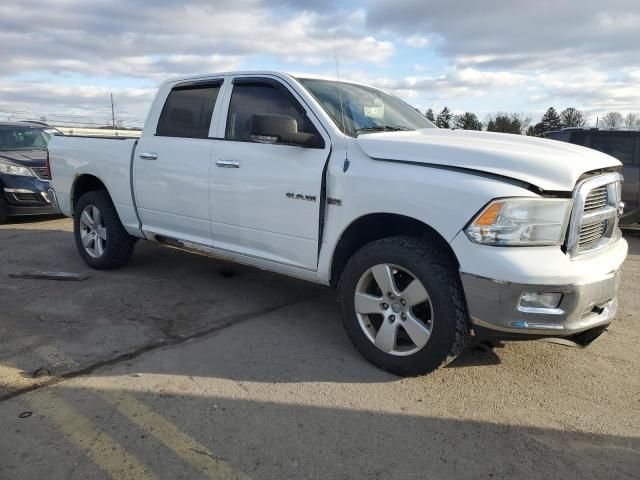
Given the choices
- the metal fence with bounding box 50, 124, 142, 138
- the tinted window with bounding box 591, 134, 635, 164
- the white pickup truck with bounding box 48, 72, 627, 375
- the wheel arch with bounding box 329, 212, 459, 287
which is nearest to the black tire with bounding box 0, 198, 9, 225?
the metal fence with bounding box 50, 124, 142, 138

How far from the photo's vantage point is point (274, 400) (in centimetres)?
318

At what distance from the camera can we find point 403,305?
341 centimetres

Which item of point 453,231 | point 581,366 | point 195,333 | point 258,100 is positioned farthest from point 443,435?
point 258,100

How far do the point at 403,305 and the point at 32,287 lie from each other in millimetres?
3740

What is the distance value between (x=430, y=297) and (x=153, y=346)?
6.57ft

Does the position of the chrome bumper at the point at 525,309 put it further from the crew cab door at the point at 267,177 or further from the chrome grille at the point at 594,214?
the crew cab door at the point at 267,177

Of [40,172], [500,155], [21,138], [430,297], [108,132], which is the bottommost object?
[40,172]

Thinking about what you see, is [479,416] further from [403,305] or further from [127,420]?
[127,420]

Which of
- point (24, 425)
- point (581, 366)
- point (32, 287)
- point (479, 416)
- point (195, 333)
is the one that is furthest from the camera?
point (32, 287)

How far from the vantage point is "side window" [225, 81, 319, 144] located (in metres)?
3.75

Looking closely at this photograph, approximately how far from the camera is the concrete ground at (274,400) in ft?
8.54

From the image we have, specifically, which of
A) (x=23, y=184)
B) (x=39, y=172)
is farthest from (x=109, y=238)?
(x=39, y=172)

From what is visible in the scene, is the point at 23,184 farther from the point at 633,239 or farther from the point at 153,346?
the point at 633,239

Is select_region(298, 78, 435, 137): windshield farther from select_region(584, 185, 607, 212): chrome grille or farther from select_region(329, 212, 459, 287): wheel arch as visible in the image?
select_region(584, 185, 607, 212): chrome grille
